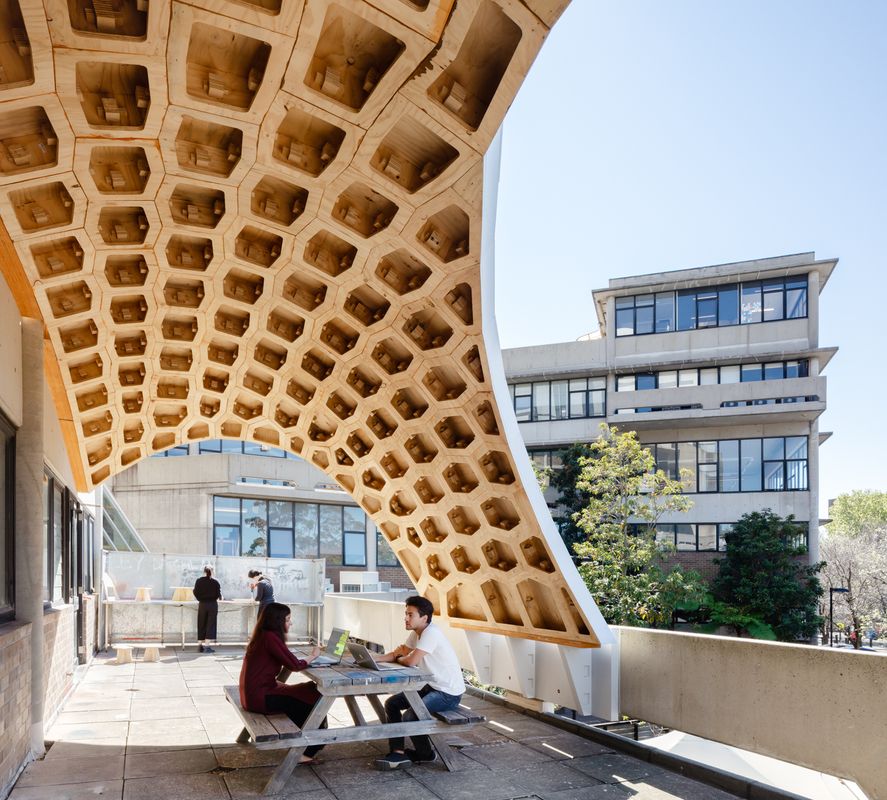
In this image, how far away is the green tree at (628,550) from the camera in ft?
96.6

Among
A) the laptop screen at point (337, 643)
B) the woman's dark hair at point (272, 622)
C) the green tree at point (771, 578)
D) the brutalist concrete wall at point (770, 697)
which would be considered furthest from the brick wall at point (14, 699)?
the green tree at point (771, 578)

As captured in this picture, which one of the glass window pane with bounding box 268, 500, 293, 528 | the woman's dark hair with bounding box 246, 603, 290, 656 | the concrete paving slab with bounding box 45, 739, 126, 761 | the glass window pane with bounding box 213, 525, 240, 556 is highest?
the woman's dark hair with bounding box 246, 603, 290, 656

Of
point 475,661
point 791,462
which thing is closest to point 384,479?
point 475,661

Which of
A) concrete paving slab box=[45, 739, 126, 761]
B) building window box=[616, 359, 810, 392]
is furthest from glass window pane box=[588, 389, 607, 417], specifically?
concrete paving slab box=[45, 739, 126, 761]

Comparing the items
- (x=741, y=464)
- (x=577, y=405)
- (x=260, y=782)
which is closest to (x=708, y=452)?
(x=741, y=464)

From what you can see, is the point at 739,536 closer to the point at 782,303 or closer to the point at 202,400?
the point at 782,303

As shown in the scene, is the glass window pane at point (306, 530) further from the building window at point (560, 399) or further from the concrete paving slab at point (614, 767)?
the concrete paving slab at point (614, 767)

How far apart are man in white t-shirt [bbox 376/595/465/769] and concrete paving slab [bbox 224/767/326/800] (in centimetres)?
75

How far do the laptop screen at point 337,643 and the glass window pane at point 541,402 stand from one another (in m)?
33.7

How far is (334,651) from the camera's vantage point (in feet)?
26.2

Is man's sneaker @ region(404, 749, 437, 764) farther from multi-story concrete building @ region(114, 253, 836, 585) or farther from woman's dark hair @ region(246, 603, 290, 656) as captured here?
multi-story concrete building @ region(114, 253, 836, 585)

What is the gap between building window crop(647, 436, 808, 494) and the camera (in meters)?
36.2

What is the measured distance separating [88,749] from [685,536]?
32.7 meters

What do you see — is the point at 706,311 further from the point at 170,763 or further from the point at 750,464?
the point at 170,763
